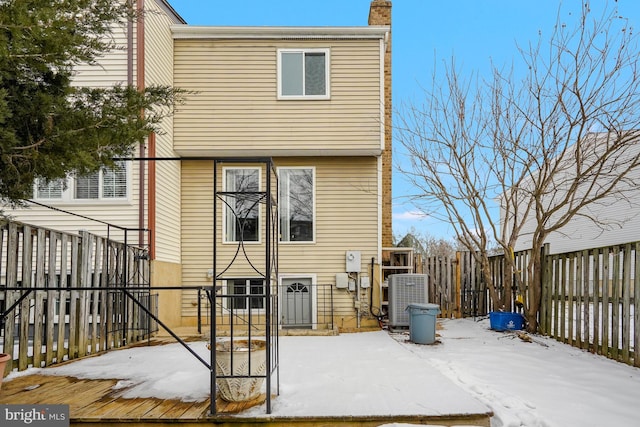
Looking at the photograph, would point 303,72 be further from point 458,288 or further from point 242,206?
point 458,288

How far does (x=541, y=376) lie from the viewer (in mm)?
5070

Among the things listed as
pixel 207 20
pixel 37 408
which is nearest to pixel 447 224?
pixel 207 20

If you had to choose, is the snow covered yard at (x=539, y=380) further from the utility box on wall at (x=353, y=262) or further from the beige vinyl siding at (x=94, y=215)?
the beige vinyl siding at (x=94, y=215)

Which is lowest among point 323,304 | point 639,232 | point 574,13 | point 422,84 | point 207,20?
point 323,304

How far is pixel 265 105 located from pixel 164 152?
2.17 metres

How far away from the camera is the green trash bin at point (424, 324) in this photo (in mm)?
7384

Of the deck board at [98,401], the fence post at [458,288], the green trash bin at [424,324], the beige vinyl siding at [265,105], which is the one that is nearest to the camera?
the deck board at [98,401]

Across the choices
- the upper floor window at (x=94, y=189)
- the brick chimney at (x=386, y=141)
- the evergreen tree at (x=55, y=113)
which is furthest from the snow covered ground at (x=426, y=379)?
the brick chimney at (x=386, y=141)

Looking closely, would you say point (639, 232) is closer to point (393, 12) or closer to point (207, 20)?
point (393, 12)

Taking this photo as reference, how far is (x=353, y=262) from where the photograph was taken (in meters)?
9.64

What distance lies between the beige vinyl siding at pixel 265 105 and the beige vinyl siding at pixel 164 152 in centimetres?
36

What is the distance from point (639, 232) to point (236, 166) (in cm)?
1425

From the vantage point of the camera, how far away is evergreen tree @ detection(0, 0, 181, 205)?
10.8ft

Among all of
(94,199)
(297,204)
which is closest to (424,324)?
(297,204)
